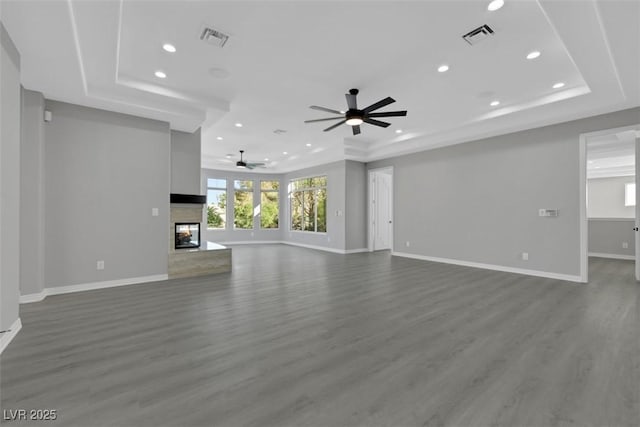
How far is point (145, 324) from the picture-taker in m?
3.02

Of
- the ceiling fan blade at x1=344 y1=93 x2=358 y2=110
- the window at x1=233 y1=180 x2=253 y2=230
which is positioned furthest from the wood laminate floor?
the window at x1=233 y1=180 x2=253 y2=230

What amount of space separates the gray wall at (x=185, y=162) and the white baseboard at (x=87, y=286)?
177cm

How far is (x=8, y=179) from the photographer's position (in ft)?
8.52

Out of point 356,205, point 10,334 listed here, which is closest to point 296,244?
point 356,205

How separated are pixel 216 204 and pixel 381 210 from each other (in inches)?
253

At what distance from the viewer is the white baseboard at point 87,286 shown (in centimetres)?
380

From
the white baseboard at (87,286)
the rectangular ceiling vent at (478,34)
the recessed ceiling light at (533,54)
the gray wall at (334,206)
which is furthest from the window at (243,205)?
the recessed ceiling light at (533,54)

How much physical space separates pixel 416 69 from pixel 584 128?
3437 mm

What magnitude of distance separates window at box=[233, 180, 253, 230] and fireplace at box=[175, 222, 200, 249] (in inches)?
230

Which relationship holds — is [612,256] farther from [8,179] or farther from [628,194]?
[8,179]

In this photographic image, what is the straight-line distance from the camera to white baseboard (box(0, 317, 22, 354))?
2474 millimetres

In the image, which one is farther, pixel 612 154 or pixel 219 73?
pixel 612 154

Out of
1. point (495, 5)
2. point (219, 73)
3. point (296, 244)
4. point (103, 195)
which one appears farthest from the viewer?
point (296, 244)

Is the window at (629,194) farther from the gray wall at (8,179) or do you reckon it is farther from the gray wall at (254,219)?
the gray wall at (8,179)
